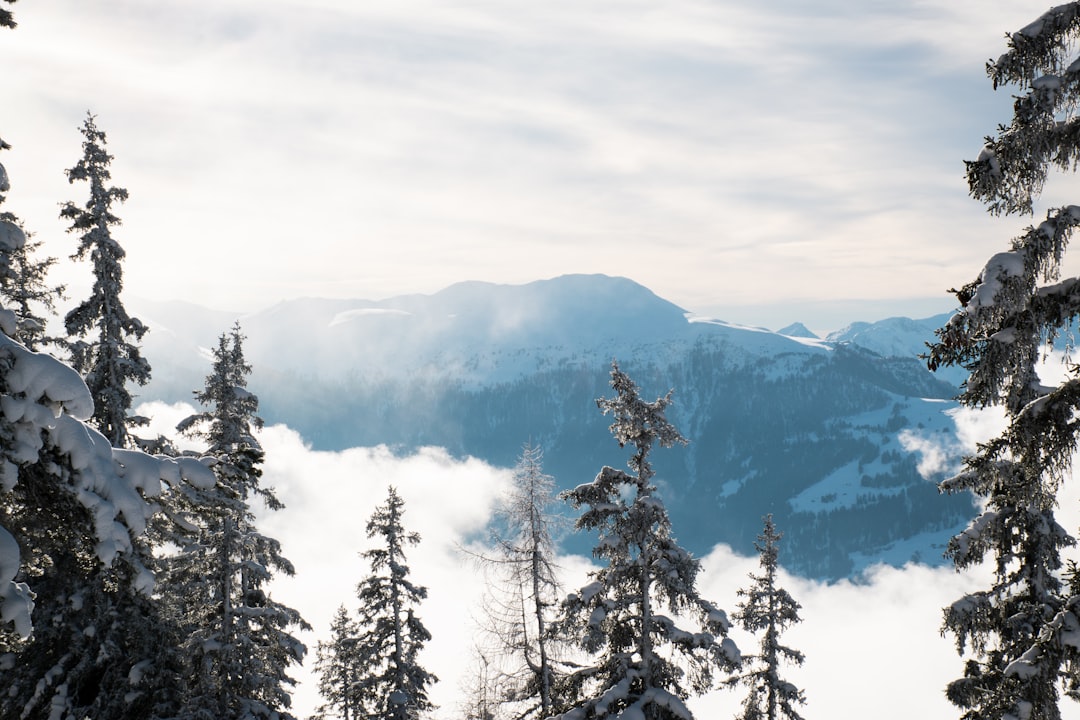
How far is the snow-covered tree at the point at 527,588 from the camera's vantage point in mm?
18516

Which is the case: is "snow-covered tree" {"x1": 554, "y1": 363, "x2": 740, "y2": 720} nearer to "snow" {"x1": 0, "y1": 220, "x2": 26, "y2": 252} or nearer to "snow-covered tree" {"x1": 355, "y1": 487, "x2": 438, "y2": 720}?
"snow-covered tree" {"x1": 355, "y1": 487, "x2": 438, "y2": 720}

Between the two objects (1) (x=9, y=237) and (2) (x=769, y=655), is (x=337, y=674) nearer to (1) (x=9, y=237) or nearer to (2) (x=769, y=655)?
(2) (x=769, y=655)

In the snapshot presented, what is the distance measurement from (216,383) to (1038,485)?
19.4m

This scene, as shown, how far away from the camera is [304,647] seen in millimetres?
20344

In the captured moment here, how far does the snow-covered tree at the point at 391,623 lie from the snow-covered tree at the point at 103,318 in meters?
9.96

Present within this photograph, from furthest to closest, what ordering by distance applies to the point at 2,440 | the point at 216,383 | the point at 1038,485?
the point at 216,383 < the point at 1038,485 < the point at 2,440

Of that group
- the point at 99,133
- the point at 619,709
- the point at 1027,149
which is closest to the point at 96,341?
the point at 99,133

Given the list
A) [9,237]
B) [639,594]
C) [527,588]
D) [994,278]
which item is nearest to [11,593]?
[9,237]

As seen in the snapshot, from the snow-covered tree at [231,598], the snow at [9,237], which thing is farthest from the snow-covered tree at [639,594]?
the snow at [9,237]

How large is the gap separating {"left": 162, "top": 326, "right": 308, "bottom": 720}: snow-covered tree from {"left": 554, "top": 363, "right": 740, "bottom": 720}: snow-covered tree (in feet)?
29.7

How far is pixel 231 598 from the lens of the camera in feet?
64.2

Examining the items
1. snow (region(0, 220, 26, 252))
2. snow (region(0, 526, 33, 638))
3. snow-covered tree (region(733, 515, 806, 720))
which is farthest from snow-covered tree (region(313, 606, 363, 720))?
snow (region(0, 526, 33, 638))

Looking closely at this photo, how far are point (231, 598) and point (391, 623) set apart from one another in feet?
22.0

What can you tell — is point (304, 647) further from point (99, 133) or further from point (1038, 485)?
point (1038, 485)
